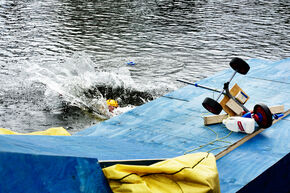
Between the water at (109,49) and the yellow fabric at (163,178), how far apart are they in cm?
498

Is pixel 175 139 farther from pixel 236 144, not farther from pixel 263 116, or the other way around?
pixel 263 116

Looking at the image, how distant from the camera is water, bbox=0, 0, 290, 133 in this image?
9195mm

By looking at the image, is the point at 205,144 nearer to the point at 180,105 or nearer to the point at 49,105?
the point at 180,105

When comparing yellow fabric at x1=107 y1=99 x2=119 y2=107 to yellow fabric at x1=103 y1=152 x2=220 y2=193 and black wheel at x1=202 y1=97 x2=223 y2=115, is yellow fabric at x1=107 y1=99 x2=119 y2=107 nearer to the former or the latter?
black wheel at x1=202 y1=97 x2=223 y2=115

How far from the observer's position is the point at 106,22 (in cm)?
1802

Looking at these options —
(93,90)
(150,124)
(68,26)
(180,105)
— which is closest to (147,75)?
(93,90)

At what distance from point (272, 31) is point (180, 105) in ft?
35.8

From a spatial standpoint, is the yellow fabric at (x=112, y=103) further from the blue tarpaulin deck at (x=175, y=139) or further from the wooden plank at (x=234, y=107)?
the wooden plank at (x=234, y=107)

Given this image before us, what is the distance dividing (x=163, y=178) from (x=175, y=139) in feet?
6.75

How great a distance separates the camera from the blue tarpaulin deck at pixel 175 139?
3291 mm

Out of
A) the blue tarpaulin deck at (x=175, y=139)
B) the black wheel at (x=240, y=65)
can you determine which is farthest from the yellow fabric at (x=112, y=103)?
the black wheel at (x=240, y=65)

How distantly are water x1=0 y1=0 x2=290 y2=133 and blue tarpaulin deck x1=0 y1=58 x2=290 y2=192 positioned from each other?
223cm

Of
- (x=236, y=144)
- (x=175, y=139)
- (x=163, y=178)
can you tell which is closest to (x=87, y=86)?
(x=175, y=139)

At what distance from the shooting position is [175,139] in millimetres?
5477
